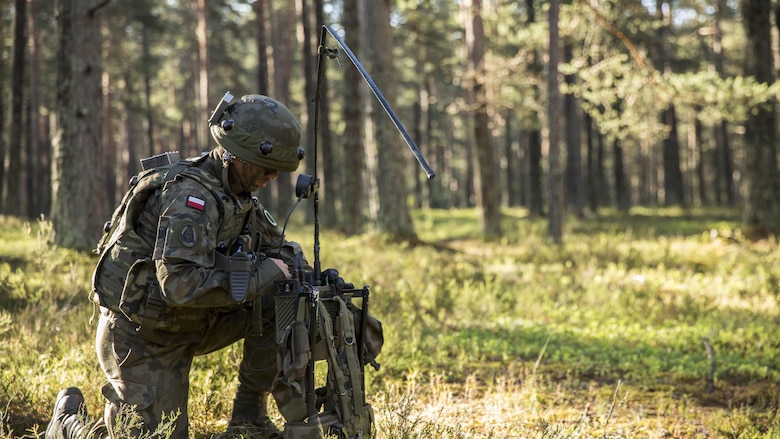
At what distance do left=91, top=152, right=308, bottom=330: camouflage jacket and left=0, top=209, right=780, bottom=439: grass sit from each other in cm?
85

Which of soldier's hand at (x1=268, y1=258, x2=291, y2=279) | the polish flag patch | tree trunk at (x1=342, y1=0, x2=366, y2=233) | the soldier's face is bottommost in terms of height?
soldier's hand at (x1=268, y1=258, x2=291, y2=279)

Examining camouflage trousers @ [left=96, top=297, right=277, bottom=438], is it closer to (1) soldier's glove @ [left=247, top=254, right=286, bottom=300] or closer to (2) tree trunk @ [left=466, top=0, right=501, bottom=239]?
(1) soldier's glove @ [left=247, top=254, right=286, bottom=300]

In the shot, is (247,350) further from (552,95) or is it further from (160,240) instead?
(552,95)

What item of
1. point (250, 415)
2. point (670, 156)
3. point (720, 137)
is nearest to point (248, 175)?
point (250, 415)

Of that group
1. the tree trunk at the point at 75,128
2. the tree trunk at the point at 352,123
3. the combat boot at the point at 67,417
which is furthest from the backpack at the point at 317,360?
the tree trunk at the point at 352,123

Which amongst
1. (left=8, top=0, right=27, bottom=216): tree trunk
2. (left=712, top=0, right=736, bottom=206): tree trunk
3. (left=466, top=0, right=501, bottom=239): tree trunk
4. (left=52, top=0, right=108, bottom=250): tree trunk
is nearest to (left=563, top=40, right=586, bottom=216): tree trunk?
(left=712, top=0, right=736, bottom=206): tree trunk

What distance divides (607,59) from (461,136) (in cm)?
4481

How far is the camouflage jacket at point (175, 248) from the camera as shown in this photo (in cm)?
297

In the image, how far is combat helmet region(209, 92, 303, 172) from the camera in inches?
128

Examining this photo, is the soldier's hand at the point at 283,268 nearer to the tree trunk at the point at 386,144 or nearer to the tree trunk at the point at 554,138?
the tree trunk at the point at 386,144

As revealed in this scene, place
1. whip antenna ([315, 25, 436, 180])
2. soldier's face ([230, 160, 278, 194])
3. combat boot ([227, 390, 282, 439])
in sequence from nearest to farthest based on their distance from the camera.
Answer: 1. whip antenna ([315, 25, 436, 180])
2. soldier's face ([230, 160, 278, 194])
3. combat boot ([227, 390, 282, 439])

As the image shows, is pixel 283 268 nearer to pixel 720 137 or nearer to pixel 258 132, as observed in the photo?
pixel 258 132

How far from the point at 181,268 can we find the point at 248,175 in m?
0.65

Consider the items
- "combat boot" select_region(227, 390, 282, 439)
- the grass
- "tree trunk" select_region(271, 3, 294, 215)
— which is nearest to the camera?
"combat boot" select_region(227, 390, 282, 439)
